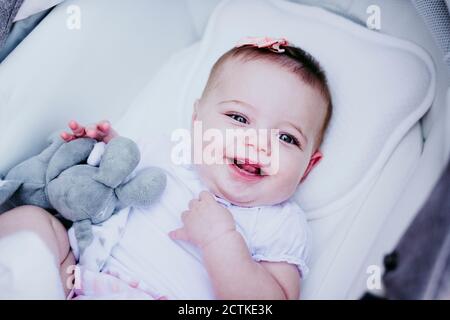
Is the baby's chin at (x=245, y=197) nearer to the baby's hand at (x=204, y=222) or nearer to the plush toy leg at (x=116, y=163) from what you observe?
the baby's hand at (x=204, y=222)

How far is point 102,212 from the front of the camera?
80cm

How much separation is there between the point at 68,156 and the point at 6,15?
34cm

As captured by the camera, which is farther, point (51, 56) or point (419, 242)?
point (51, 56)

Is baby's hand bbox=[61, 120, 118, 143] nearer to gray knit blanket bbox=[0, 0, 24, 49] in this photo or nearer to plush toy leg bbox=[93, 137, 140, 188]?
plush toy leg bbox=[93, 137, 140, 188]

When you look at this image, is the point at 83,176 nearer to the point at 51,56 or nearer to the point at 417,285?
the point at 51,56

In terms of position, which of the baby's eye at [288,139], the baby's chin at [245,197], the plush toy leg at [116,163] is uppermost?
the baby's eye at [288,139]

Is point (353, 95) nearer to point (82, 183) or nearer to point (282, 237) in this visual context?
point (282, 237)

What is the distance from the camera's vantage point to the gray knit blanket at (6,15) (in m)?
0.90

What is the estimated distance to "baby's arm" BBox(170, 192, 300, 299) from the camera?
73 centimetres

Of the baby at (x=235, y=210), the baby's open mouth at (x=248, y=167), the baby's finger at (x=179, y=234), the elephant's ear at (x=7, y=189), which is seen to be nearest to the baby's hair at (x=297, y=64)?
the baby at (x=235, y=210)

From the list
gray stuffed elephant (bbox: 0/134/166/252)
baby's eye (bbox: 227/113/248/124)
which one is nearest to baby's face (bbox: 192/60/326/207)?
baby's eye (bbox: 227/113/248/124)

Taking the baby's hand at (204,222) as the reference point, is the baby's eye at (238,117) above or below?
above

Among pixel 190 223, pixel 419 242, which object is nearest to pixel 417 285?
pixel 419 242

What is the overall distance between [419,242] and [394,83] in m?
0.44
